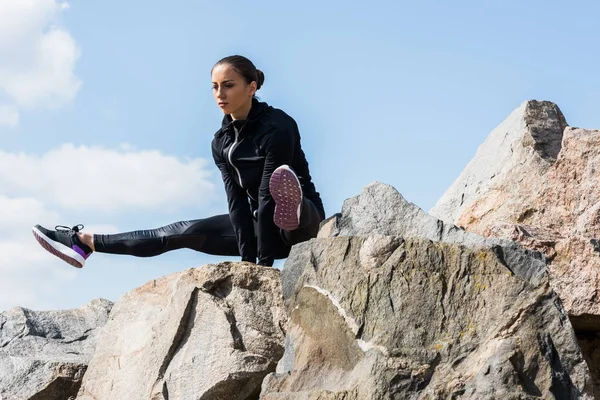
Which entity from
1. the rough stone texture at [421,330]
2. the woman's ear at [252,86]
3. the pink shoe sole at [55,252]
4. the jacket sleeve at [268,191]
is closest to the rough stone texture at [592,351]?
the rough stone texture at [421,330]

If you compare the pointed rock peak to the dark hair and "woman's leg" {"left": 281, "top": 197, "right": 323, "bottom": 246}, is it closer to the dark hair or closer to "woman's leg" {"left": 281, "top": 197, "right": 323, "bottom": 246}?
"woman's leg" {"left": 281, "top": 197, "right": 323, "bottom": 246}

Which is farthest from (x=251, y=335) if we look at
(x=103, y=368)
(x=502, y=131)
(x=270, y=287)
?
(x=502, y=131)

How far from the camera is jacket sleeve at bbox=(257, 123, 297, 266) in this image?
22.9 feet

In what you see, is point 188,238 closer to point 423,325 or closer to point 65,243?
point 65,243

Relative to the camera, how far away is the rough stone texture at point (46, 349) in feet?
24.9

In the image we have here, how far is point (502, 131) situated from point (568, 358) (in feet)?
12.8

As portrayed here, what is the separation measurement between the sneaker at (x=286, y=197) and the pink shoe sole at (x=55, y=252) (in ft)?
7.21

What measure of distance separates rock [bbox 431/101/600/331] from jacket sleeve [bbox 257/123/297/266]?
5.01ft

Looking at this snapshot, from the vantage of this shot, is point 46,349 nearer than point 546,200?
No

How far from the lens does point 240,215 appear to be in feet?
23.8

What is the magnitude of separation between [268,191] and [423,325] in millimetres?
2256

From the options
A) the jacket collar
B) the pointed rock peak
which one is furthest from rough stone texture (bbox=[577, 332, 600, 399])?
the jacket collar

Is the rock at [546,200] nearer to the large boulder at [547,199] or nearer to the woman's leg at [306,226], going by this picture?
the large boulder at [547,199]

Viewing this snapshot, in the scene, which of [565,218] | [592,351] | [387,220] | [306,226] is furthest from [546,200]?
[306,226]
